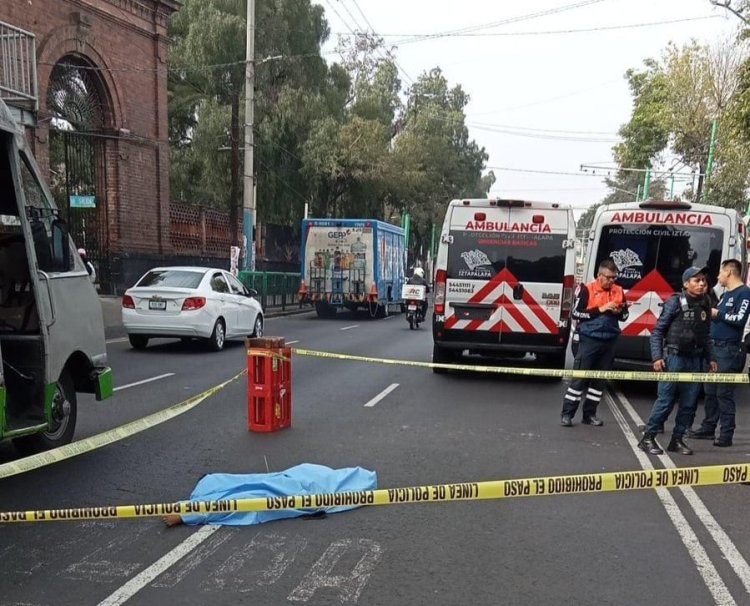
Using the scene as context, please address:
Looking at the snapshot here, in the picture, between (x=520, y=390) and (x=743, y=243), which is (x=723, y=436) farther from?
(x=743, y=243)

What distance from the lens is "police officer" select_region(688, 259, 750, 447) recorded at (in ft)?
21.7

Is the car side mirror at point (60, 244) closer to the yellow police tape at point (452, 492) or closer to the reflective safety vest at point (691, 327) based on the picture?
the yellow police tape at point (452, 492)

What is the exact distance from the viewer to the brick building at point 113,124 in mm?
19828

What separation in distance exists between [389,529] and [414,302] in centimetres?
1575

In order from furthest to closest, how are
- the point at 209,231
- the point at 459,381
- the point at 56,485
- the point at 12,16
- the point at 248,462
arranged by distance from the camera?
the point at 209,231 < the point at 12,16 < the point at 459,381 < the point at 248,462 < the point at 56,485

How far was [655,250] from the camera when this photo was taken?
9.60 metres

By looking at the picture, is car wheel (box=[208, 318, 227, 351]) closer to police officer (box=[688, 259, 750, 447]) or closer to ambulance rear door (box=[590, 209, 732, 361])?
ambulance rear door (box=[590, 209, 732, 361])

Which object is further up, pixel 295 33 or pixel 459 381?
pixel 295 33

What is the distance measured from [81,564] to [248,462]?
2044 millimetres

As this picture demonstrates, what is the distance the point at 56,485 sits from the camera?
5.25 meters

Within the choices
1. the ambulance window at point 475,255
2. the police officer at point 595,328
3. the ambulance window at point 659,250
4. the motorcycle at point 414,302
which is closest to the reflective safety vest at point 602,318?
the police officer at point 595,328

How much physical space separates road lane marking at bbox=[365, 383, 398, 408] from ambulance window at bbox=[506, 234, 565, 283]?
2.47 metres

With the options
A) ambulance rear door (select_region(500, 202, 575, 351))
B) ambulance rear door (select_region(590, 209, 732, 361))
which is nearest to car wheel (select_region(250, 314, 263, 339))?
ambulance rear door (select_region(500, 202, 575, 351))

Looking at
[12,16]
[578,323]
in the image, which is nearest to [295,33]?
[12,16]
